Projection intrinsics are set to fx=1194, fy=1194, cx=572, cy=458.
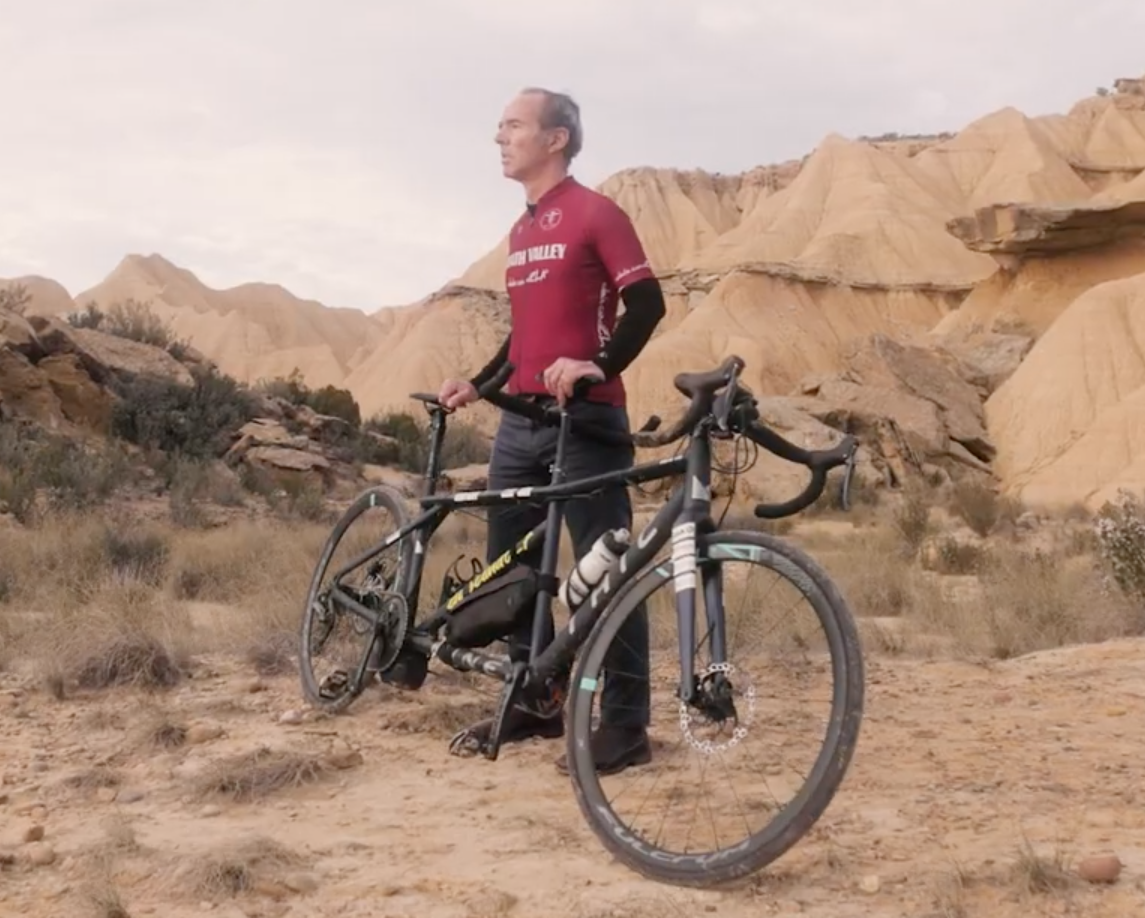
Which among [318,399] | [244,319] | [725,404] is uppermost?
[244,319]

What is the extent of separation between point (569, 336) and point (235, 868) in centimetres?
188

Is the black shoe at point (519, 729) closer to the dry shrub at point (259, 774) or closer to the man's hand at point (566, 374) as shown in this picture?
the dry shrub at point (259, 774)

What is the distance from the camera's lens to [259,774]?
357 cm

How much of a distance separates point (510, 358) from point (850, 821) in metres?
1.89

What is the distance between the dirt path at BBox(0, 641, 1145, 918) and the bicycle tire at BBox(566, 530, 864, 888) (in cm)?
7

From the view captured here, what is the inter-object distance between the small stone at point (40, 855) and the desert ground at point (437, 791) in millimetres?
12

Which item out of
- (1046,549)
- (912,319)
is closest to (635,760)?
(1046,549)

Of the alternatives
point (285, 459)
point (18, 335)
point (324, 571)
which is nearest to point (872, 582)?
point (324, 571)

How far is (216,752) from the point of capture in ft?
13.0

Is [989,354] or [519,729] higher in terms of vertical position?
[989,354]

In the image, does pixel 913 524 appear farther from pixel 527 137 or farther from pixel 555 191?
pixel 527 137

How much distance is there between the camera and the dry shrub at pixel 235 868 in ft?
9.00

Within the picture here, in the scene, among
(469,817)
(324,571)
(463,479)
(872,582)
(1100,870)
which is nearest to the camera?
(1100,870)

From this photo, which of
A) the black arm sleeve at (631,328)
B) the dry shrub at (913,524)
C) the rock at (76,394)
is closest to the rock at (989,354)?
the dry shrub at (913,524)
